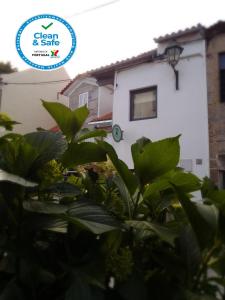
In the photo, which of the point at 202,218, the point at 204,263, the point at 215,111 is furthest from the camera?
the point at 215,111

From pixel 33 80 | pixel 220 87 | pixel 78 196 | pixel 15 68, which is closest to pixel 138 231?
pixel 78 196

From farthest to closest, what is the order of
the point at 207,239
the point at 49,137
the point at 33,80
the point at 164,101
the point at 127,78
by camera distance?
1. the point at 33,80
2. the point at 127,78
3. the point at 164,101
4. the point at 49,137
5. the point at 207,239

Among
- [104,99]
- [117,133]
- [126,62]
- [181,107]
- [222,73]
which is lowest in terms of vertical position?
[117,133]

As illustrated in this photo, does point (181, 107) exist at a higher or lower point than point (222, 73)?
lower

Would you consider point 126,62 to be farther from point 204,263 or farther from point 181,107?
point 204,263

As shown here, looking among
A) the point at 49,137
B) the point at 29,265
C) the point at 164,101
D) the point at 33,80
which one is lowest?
the point at 29,265

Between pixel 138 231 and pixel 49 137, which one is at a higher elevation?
pixel 49 137

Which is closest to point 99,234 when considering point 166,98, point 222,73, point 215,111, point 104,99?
point 215,111

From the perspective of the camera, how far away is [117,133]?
8703 mm

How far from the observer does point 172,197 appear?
2.57ft

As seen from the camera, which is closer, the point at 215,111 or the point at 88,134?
the point at 88,134

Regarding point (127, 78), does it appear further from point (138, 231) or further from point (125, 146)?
point (138, 231)

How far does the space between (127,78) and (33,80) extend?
7290 mm

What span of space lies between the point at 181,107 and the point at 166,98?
1.53 ft
